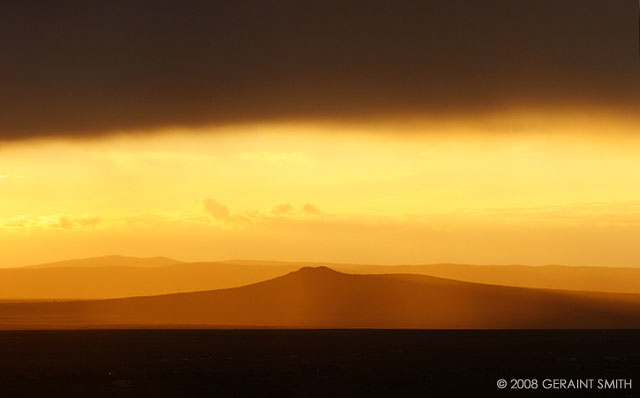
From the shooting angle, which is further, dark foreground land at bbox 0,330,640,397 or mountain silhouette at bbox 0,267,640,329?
mountain silhouette at bbox 0,267,640,329

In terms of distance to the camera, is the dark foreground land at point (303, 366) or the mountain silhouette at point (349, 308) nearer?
the dark foreground land at point (303, 366)

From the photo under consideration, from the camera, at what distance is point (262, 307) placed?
503 feet

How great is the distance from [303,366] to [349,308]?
107 metres

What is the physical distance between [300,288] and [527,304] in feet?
122

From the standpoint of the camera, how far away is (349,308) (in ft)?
499

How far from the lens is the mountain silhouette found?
13112 cm

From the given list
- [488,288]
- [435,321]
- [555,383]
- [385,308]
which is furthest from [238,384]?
[488,288]

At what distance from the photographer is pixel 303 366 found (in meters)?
45.2

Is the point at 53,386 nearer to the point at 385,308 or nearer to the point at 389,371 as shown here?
the point at 389,371

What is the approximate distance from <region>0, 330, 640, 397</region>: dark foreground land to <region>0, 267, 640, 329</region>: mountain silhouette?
59.3 metres

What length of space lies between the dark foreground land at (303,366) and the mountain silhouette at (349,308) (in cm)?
5933

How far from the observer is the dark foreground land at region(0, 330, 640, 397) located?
37.1 meters

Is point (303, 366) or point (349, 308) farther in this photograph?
point (349, 308)

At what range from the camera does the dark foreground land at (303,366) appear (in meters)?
37.1
